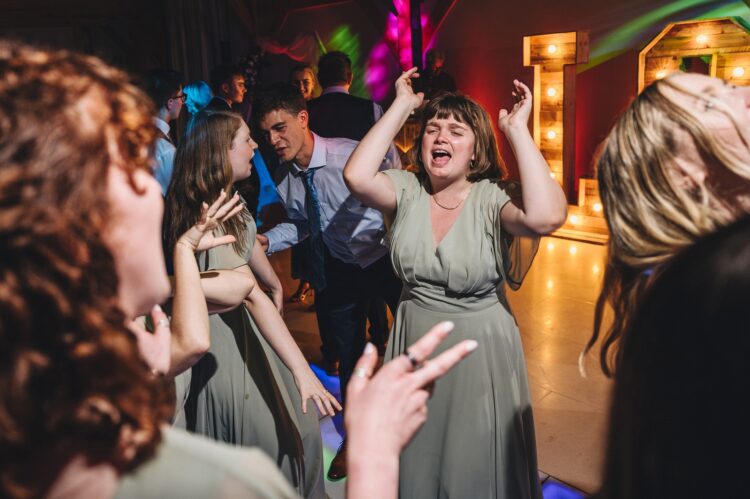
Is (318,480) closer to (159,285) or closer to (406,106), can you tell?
(406,106)

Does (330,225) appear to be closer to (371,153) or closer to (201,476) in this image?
(371,153)

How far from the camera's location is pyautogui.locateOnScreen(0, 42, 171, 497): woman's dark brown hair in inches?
19.0

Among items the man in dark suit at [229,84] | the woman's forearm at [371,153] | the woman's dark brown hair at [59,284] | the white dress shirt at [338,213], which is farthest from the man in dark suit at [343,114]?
the woman's dark brown hair at [59,284]

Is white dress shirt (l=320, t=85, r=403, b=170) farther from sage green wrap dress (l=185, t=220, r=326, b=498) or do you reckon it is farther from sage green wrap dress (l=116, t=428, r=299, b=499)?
sage green wrap dress (l=116, t=428, r=299, b=499)

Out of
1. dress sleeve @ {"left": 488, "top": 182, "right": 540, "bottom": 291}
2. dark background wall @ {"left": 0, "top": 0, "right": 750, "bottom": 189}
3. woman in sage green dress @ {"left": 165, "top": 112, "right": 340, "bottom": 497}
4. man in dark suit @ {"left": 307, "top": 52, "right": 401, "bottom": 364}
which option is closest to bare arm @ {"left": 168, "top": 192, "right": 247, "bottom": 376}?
woman in sage green dress @ {"left": 165, "top": 112, "right": 340, "bottom": 497}

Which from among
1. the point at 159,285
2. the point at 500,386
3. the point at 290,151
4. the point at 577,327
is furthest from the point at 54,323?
the point at 577,327

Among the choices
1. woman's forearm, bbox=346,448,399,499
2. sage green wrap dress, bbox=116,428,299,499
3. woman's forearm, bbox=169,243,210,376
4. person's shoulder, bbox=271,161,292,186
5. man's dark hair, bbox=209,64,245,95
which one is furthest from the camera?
man's dark hair, bbox=209,64,245,95

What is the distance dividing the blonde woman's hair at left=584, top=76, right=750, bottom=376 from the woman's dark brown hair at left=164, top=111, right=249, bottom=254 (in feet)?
3.96

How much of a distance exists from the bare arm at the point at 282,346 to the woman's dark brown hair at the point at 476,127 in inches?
28.6

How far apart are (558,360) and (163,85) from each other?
3136mm

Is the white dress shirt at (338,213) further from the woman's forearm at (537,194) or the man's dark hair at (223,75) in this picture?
the man's dark hair at (223,75)

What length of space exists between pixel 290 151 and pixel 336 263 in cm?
57

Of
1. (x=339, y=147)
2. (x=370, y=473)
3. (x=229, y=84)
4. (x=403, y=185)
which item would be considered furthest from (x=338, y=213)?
(x=229, y=84)

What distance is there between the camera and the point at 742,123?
113 centimetres
